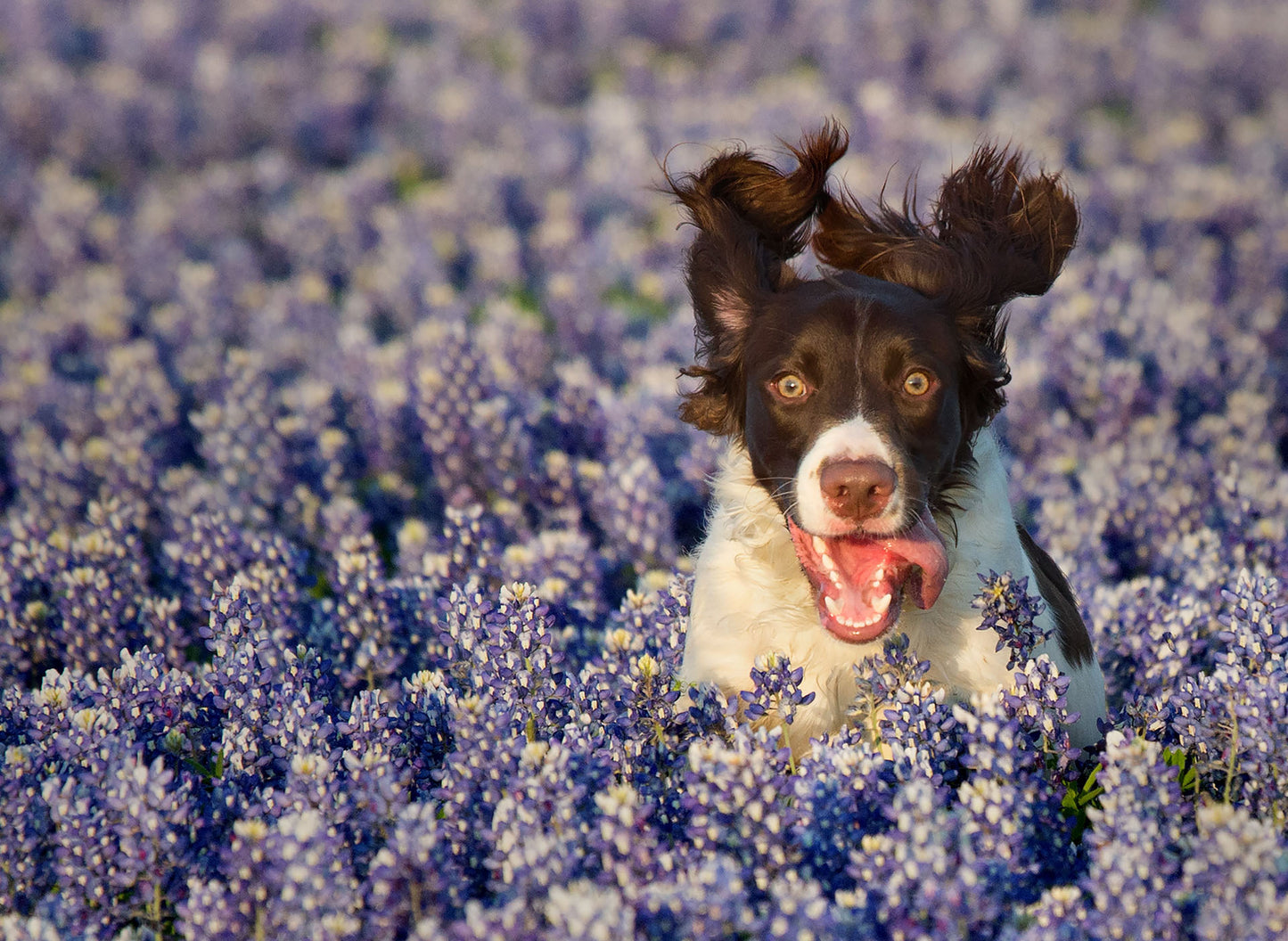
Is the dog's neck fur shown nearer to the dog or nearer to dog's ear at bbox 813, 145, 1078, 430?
the dog

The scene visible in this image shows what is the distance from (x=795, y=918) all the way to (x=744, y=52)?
40.8 feet

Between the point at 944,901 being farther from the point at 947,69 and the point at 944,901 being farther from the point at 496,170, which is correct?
the point at 947,69

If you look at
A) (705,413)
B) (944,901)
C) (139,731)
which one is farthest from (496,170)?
(944,901)

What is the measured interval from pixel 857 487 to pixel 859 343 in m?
0.50

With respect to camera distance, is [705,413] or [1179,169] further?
[1179,169]

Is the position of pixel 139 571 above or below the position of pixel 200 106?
below

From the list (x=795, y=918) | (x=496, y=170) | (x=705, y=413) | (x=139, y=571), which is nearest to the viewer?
(x=795, y=918)

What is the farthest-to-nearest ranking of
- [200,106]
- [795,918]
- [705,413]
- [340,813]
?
[200,106], [705,413], [340,813], [795,918]

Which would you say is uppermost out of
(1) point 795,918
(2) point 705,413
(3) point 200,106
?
(3) point 200,106

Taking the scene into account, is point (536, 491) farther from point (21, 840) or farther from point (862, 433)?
point (21, 840)

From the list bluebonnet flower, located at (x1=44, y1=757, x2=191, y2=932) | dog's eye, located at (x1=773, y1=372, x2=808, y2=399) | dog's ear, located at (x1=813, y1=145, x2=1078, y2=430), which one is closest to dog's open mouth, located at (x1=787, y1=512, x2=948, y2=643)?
dog's eye, located at (x1=773, y1=372, x2=808, y2=399)

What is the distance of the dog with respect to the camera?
3.85 m

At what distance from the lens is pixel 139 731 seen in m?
3.91

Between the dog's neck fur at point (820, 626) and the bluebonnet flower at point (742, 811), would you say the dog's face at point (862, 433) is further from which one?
the bluebonnet flower at point (742, 811)
